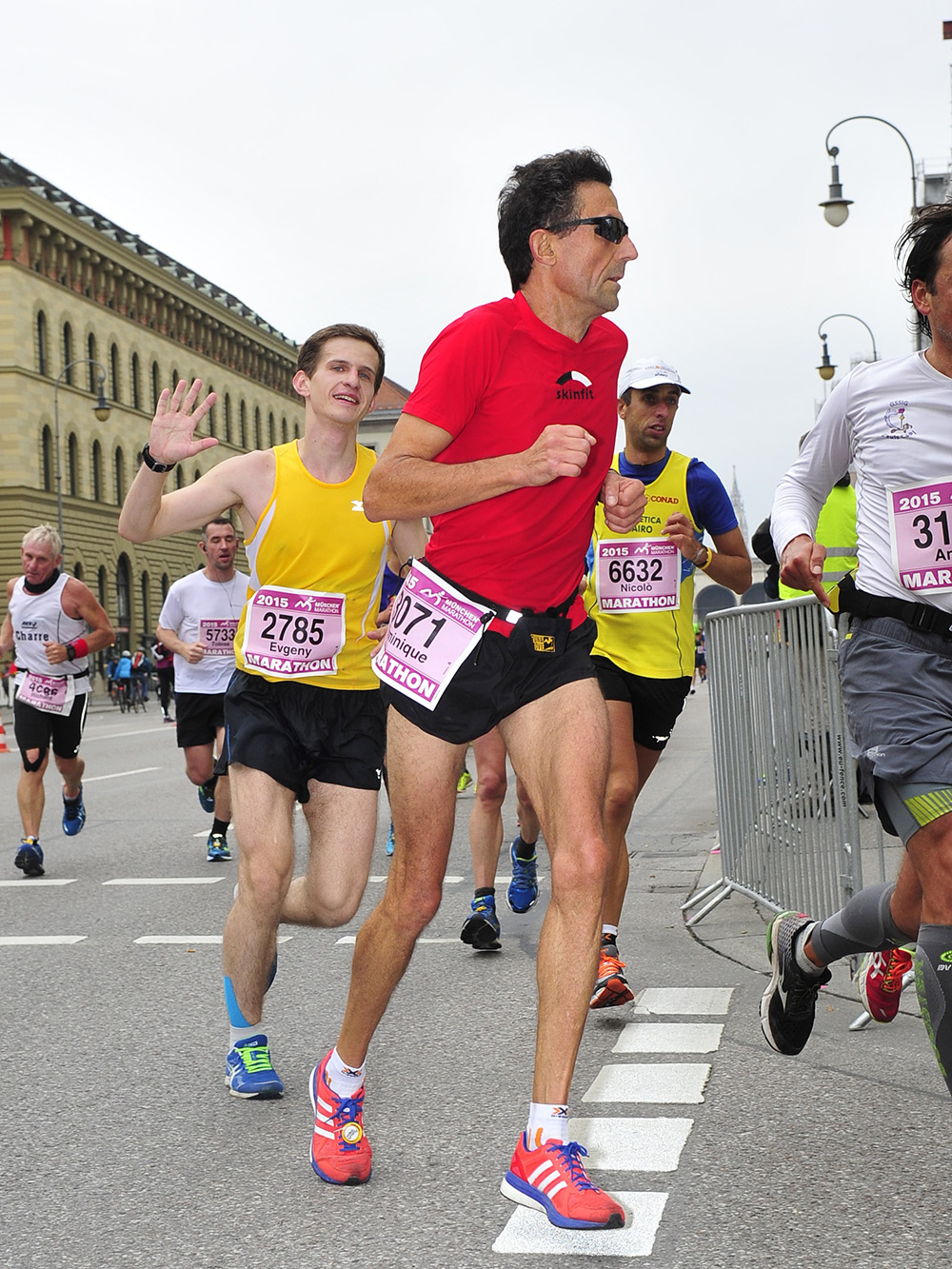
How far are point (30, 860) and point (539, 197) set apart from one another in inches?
251

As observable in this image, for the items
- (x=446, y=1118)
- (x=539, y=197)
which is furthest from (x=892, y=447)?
(x=446, y=1118)

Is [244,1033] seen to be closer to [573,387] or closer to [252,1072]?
[252,1072]

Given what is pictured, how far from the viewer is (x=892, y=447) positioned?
148 inches

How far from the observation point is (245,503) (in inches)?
187

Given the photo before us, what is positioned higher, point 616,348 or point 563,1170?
point 616,348

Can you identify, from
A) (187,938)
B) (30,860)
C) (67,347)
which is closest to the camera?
(187,938)

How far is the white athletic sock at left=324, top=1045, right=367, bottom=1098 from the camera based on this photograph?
3758 mm

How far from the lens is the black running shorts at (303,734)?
4.61m

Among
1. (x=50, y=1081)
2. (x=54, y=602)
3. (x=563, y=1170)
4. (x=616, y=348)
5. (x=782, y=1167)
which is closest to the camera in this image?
(x=563, y=1170)

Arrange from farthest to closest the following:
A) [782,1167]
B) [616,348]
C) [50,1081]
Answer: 1. [50,1081]
2. [616,348]
3. [782,1167]

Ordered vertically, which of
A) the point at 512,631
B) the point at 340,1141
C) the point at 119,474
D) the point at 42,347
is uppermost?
the point at 42,347

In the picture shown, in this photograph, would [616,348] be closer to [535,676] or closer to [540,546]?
[540,546]

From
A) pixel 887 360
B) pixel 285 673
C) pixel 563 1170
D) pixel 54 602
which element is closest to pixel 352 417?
pixel 285 673

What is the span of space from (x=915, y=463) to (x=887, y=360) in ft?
0.94
